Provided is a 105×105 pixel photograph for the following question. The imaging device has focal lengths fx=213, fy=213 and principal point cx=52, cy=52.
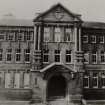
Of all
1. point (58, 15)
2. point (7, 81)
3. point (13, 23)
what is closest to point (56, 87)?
point (7, 81)

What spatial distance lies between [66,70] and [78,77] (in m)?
1.88

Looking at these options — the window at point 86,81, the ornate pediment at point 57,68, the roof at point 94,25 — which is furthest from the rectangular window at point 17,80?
the roof at point 94,25

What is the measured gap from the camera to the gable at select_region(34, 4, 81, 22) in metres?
28.5

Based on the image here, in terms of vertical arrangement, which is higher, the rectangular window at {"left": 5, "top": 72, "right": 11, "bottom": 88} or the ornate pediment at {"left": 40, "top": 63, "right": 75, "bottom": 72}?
the ornate pediment at {"left": 40, "top": 63, "right": 75, "bottom": 72}

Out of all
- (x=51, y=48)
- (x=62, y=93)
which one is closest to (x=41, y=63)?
(x=51, y=48)

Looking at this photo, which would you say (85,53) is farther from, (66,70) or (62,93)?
(62,93)

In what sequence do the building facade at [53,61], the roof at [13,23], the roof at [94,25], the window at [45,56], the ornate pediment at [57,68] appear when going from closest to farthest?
the ornate pediment at [57,68]
the building facade at [53,61]
the window at [45,56]
the roof at [13,23]
the roof at [94,25]

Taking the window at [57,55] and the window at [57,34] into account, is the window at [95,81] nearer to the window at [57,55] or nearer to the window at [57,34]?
the window at [57,55]

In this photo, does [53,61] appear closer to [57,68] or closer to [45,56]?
[45,56]

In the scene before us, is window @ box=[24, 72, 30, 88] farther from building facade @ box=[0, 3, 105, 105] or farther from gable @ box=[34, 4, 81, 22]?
gable @ box=[34, 4, 81, 22]

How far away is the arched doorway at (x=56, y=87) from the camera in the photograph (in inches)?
1112

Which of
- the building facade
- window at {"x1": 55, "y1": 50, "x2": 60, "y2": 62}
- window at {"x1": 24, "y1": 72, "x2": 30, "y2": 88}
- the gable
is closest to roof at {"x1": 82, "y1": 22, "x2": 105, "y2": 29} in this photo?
the building facade

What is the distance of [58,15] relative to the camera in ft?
94.0

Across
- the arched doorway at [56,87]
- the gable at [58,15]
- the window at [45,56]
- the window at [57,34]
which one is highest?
the gable at [58,15]
